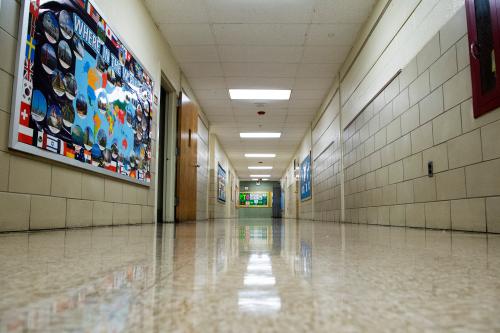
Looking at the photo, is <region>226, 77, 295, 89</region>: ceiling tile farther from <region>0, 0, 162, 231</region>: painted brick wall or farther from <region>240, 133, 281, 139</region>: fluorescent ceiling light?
<region>240, 133, 281, 139</region>: fluorescent ceiling light

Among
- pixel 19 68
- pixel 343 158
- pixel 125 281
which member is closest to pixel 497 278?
pixel 125 281

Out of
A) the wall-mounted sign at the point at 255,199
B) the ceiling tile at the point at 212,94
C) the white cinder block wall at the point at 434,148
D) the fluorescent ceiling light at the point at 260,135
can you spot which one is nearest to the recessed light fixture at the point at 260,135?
the fluorescent ceiling light at the point at 260,135

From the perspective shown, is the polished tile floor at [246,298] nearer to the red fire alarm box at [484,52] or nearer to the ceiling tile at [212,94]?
the red fire alarm box at [484,52]

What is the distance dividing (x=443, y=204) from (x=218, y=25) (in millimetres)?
3886

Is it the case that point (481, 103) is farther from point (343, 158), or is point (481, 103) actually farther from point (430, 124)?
point (343, 158)

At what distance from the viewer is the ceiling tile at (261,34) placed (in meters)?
5.49

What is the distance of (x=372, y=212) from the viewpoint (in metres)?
5.12

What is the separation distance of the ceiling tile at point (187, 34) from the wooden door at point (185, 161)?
1180 mm

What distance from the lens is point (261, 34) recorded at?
571cm

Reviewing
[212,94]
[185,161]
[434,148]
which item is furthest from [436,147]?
[212,94]

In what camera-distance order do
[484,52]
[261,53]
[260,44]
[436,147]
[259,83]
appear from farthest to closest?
[259,83] → [261,53] → [260,44] → [436,147] → [484,52]

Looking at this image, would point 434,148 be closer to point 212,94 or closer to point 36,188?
point 36,188

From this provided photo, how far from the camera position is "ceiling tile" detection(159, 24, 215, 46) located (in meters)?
5.54

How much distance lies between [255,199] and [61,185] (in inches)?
1149
